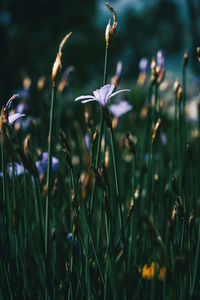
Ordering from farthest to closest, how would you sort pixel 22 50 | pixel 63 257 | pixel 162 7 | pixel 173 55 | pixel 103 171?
1. pixel 173 55
2. pixel 162 7
3. pixel 22 50
4. pixel 63 257
5. pixel 103 171

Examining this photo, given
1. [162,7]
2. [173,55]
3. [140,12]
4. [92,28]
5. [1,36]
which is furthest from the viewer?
[173,55]

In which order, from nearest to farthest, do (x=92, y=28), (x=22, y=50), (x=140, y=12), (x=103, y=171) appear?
1. (x=103, y=171)
2. (x=22, y=50)
3. (x=92, y=28)
4. (x=140, y=12)

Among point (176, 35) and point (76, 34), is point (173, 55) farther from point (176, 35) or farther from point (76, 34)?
point (76, 34)

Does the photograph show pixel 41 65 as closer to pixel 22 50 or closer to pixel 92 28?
pixel 22 50

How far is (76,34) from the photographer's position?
1188 centimetres

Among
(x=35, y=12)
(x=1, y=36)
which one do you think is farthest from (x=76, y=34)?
(x=1, y=36)

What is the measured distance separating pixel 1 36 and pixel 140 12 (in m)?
16.5

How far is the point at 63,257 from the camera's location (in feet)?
3.26

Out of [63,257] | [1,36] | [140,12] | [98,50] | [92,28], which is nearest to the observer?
[63,257]

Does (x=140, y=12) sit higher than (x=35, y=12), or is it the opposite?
(x=140, y=12)

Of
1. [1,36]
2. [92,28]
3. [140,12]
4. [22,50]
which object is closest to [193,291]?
[1,36]

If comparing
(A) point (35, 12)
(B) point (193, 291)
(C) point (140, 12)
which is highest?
(C) point (140, 12)

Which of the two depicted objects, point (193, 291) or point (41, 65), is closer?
point (193, 291)

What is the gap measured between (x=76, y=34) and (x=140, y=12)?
12.7 m
